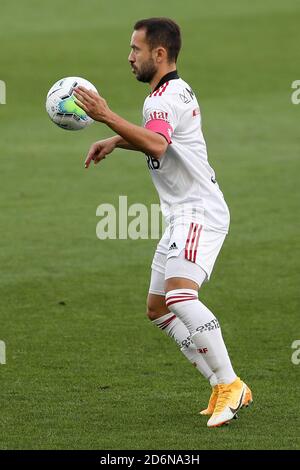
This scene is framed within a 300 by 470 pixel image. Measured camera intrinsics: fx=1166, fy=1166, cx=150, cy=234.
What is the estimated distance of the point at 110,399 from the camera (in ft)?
28.2

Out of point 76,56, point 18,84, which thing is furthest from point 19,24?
point 18,84

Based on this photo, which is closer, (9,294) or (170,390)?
(170,390)

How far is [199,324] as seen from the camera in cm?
A: 789

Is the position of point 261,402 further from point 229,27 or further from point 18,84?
point 229,27

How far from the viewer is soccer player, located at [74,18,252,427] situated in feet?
25.8

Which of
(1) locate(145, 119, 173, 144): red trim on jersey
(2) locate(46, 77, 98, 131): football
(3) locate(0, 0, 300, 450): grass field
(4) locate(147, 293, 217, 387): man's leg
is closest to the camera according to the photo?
(1) locate(145, 119, 173, 144): red trim on jersey

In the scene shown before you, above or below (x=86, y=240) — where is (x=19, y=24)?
above

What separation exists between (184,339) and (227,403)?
0.72m

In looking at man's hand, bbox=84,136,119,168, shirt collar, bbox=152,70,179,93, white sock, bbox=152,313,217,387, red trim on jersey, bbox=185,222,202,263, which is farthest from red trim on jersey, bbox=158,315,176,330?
shirt collar, bbox=152,70,179,93

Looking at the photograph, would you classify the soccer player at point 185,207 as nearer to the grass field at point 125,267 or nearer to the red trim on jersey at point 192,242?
the red trim on jersey at point 192,242

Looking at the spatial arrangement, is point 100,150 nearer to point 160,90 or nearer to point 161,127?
point 160,90

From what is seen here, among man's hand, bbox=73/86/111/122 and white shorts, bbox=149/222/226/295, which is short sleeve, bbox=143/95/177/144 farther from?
white shorts, bbox=149/222/226/295

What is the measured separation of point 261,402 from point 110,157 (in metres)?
13.8
